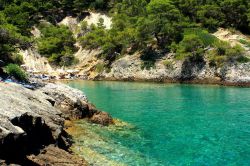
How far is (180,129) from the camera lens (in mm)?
32844

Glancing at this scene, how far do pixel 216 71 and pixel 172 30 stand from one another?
14723 millimetres

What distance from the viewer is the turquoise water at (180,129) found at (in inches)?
941

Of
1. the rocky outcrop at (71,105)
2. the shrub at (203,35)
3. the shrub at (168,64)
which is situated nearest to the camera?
the rocky outcrop at (71,105)

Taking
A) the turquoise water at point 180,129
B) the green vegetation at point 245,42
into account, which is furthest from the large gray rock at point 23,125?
the green vegetation at point 245,42

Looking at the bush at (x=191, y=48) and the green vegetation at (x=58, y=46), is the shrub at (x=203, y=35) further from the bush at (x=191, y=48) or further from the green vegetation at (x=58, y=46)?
the green vegetation at (x=58, y=46)

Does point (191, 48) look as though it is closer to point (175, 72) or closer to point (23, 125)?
point (175, 72)

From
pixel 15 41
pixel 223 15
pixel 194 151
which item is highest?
pixel 223 15

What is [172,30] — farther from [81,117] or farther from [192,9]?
[81,117]

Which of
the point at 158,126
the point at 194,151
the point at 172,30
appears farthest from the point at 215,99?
the point at 172,30

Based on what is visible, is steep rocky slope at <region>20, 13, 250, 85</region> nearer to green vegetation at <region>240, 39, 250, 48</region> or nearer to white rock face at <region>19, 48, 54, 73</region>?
white rock face at <region>19, 48, 54, 73</region>

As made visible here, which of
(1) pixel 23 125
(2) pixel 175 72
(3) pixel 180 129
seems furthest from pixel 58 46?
(1) pixel 23 125

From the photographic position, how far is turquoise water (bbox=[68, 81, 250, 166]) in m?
23.9

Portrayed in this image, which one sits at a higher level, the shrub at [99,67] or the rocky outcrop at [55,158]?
the shrub at [99,67]

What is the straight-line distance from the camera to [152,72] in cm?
8625
